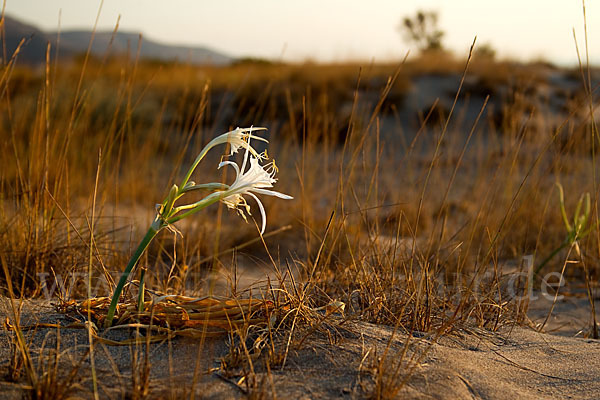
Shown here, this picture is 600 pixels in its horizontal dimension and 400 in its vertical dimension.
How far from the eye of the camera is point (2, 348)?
1278mm

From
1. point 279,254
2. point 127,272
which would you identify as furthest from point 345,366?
point 279,254

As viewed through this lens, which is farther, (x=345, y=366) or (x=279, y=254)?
(x=279, y=254)

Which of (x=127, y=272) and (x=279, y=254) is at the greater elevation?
(x=127, y=272)

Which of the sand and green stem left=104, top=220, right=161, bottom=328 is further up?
green stem left=104, top=220, right=161, bottom=328

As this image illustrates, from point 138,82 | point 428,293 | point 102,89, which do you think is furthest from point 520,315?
point 138,82

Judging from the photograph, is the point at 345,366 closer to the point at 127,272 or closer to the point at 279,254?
the point at 127,272

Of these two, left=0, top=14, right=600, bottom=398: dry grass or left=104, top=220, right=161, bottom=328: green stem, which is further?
left=0, top=14, right=600, bottom=398: dry grass

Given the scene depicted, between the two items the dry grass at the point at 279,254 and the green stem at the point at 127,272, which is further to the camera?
the dry grass at the point at 279,254

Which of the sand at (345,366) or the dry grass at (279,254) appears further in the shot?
the dry grass at (279,254)

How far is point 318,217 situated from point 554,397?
262 cm

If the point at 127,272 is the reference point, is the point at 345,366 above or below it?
below

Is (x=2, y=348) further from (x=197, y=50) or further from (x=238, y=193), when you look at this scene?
(x=197, y=50)

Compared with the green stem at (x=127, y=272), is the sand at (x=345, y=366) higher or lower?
lower

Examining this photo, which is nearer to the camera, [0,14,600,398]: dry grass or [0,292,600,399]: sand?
[0,292,600,399]: sand
